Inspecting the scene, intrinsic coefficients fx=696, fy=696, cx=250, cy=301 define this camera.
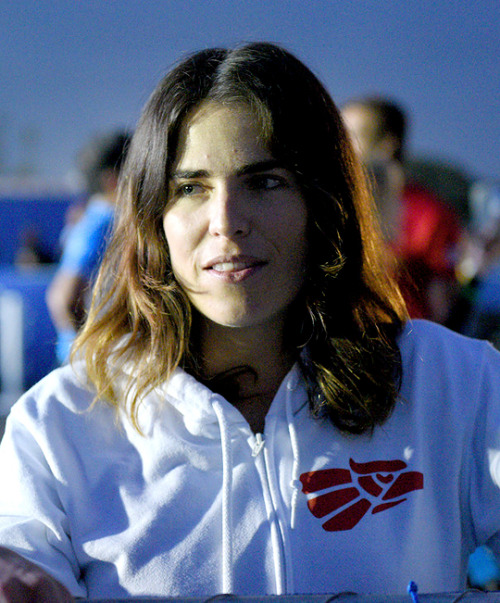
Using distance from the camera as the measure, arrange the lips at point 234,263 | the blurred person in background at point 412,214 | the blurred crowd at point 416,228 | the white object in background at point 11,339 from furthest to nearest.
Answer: the white object in background at point 11,339 → the blurred person in background at point 412,214 → the blurred crowd at point 416,228 → the lips at point 234,263

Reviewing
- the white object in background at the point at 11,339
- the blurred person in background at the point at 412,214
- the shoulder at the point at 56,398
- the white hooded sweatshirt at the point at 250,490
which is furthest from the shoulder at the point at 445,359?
the white object in background at the point at 11,339

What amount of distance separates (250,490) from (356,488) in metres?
0.18

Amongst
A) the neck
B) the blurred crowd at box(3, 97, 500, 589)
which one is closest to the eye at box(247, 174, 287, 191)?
the neck

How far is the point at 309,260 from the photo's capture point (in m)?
1.32

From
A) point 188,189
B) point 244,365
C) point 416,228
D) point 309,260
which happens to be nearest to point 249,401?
point 244,365

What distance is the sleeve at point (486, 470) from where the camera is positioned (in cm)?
121

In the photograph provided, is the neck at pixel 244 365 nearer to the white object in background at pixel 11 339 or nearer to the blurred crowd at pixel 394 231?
the blurred crowd at pixel 394 231

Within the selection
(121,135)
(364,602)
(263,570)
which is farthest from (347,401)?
(121,135)

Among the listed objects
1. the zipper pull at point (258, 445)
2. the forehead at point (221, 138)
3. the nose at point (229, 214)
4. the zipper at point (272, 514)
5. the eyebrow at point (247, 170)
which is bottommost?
the zipper at point (272, 514)

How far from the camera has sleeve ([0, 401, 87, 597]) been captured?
109 centimetres

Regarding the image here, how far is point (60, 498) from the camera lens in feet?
3.82

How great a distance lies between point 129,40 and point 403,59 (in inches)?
132

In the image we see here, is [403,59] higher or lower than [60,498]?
higher

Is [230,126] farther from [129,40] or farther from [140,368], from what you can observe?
[129,40]
